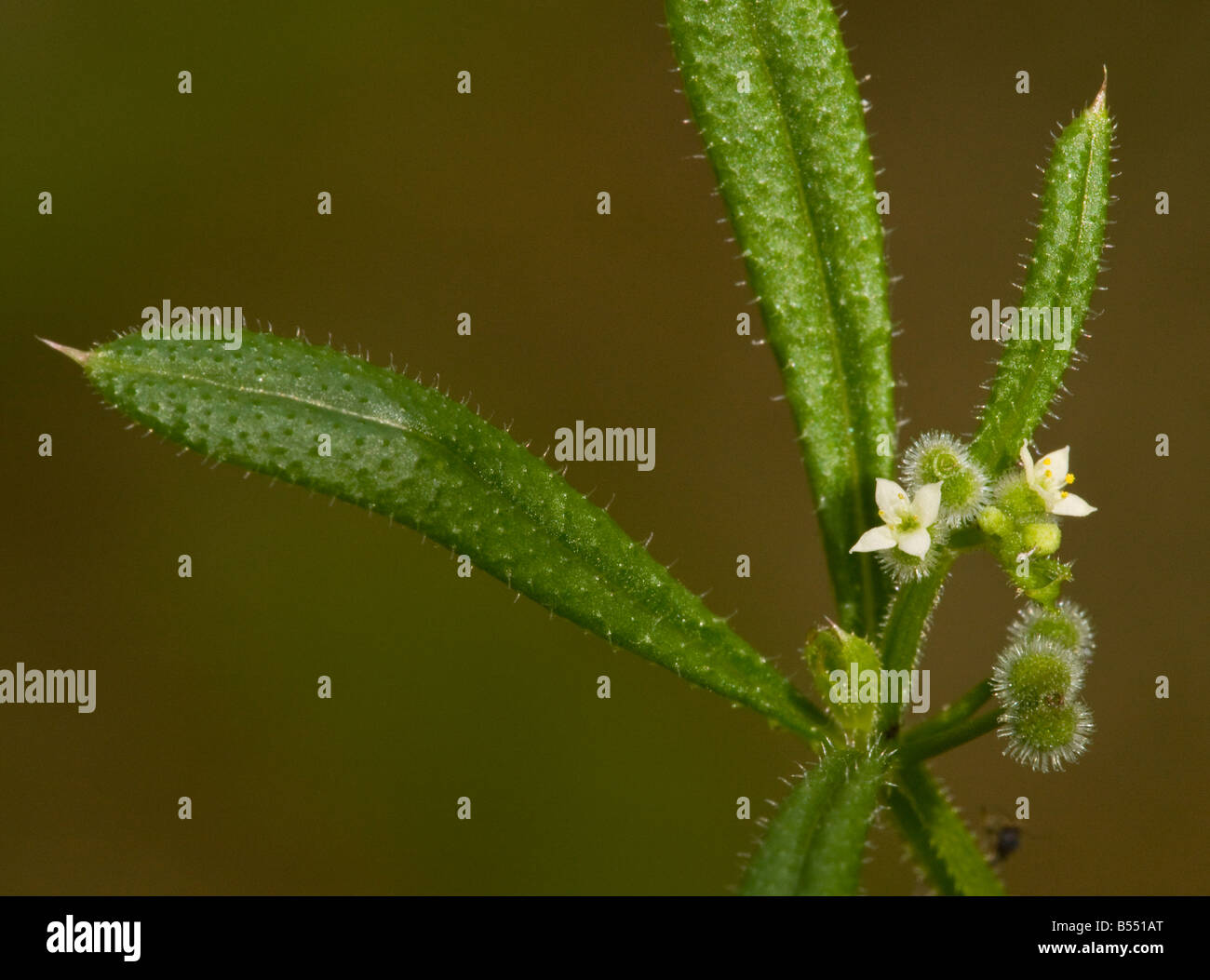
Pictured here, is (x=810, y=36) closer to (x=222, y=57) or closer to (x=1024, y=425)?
(x=1024, y=425)

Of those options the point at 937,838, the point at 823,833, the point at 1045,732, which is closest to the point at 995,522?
the point at 1045,732

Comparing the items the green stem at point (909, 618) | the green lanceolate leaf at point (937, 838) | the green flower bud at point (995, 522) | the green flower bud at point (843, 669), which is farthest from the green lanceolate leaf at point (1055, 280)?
the green lanceolate leaf at point (937, 838)

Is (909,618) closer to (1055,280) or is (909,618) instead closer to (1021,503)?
(1021,503)

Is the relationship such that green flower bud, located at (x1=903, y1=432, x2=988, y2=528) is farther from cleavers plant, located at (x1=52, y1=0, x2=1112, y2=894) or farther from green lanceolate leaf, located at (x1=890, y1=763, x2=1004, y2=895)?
green lanceolate leaf, located at (x1=890, y1=763, x2=1004, y2=895)

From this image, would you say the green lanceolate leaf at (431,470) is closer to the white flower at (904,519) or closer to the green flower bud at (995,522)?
the white flower at (904,519)

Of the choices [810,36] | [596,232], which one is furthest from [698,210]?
[810,36]

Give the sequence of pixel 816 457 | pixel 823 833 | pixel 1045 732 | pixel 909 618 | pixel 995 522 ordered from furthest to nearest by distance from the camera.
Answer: pixel 816 457
pixel 909 618
pixel 995 522
pixel 1045 732
pixel 823 833
